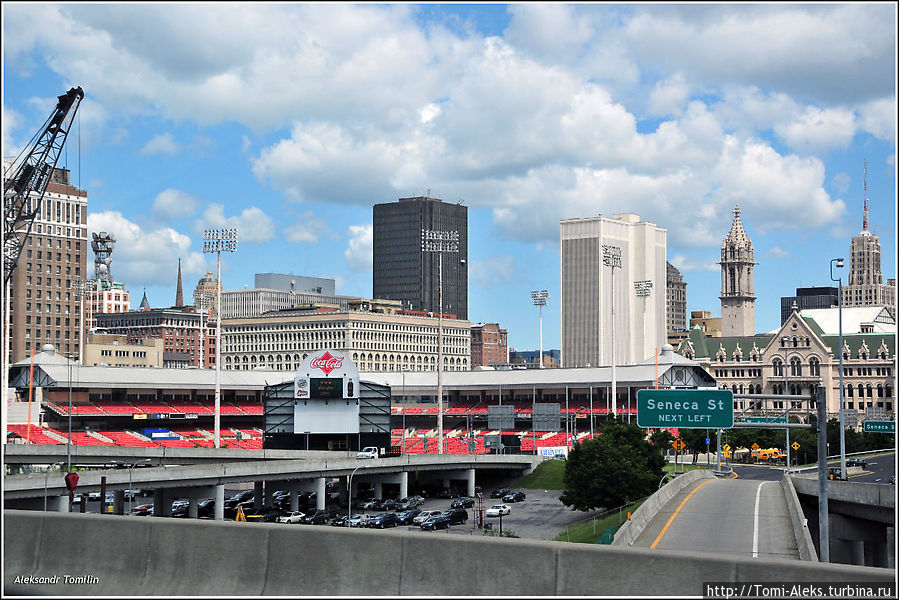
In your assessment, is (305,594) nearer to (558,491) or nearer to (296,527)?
(296,527)

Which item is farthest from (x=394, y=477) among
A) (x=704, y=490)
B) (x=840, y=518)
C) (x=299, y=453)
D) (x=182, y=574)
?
(x=182, y=574)

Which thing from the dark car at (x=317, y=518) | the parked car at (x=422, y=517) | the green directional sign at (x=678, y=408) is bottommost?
the dark car at (x=317, y=518)

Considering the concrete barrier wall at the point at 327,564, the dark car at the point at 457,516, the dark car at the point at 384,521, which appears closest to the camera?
the concrete barrier wall at the point at 327,564

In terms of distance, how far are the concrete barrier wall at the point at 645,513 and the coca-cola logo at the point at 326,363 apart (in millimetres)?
50317

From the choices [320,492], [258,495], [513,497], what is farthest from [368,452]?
[513,497]

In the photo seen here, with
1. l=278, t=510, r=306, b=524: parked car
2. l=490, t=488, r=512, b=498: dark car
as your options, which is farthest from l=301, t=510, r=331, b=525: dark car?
l=490, t=488, r=512, b=498: dark car

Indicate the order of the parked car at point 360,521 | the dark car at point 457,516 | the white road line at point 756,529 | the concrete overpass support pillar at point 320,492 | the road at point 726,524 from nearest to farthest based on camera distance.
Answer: the white road line at point 756,529 → the road at point 726,524 → the parked car at point 360,521 → the dark car at point 457,516 → the concrete overpass support pillar at point 320,492

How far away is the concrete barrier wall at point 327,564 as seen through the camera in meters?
15.8

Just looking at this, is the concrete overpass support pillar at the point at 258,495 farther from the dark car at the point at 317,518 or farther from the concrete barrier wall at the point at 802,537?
the concrete barrier wall at the point at 802,537

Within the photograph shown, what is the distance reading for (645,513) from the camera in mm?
52719

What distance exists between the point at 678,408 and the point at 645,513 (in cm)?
976

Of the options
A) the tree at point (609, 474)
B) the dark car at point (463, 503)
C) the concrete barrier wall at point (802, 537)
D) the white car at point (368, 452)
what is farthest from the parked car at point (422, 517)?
the concrete barrier wall at point (802, 537)

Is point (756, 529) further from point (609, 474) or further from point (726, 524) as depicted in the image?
point (609, 474)

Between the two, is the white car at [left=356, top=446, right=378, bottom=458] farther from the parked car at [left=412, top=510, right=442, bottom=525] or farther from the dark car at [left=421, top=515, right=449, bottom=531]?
the dark car at [left=421, top=515, right=449, bottom=531]
